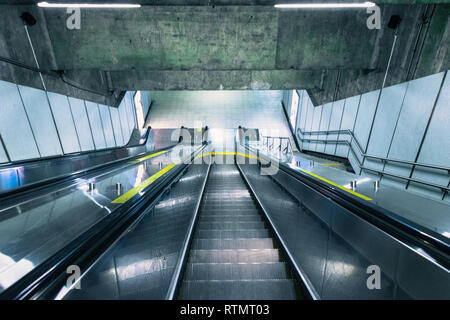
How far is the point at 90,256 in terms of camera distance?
1.09 metres

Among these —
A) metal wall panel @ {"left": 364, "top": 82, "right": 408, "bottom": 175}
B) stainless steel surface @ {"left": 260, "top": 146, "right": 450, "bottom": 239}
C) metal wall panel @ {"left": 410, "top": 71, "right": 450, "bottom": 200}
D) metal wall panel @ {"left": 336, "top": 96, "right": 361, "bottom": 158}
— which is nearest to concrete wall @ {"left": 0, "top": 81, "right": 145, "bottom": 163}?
stainless steel surface @ {"left": 260, "top": 146, "right": 450, "bottom": 239}

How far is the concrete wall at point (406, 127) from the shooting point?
394 cm

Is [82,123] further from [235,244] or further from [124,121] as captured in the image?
[235,244]

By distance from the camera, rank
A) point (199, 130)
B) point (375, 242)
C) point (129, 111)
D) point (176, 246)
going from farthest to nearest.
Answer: point (199, 130)
point (129, 111)
point (176, 246)
point (375, 242)

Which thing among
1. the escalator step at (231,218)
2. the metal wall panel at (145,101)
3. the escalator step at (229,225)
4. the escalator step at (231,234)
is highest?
Result: the metal wall panel at (145,101)

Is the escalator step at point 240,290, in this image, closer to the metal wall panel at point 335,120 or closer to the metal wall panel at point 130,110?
the metal wall panel at point 335,120

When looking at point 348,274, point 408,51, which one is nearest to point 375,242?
point 348,274

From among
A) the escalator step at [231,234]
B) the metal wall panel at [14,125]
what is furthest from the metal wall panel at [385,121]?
the metal wall panel at [14,125]

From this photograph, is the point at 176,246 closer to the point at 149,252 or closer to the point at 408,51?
the point at 149,252

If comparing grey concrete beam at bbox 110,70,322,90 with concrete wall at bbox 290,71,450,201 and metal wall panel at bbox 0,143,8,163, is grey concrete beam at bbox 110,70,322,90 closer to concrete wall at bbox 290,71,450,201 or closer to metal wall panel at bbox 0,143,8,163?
concrete wall at bbox 290,71,450,201

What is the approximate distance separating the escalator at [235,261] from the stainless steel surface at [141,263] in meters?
0.36

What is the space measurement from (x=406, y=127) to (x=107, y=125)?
10552 mm

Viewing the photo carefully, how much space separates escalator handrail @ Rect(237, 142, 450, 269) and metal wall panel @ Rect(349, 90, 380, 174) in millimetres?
5289
